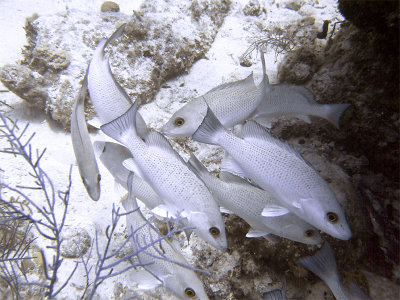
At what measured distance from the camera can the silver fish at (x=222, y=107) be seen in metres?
2.62

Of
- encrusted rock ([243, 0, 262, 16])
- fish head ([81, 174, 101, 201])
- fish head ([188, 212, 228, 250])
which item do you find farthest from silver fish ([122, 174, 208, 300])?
encrusted rock ([243, 0, 262, 16])

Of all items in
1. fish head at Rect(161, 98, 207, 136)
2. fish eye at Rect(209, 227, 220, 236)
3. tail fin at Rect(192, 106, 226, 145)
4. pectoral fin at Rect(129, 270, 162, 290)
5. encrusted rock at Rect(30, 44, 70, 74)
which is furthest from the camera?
encrusted rock at Rect(30, 44, 70, 74)

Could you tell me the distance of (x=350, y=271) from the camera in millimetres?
2730

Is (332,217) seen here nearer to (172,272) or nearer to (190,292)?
(190,292)

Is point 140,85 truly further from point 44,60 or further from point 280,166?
point 280,166

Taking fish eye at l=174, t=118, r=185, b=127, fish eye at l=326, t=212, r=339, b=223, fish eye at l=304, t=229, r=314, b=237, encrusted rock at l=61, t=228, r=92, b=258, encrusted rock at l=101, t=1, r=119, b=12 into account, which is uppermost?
encrusted rock at l=101, t=1, r=119, b=12

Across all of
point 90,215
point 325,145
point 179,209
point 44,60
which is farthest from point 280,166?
point 44,60

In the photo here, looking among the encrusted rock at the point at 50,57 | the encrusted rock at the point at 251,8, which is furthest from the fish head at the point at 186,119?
the encrusted rock at the point at 251,8

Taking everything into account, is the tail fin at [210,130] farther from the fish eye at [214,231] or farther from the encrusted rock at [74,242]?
the encrusted rock at [74,242]

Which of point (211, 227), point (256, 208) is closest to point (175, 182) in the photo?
point (211, 227)

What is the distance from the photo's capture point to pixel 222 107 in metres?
2.62

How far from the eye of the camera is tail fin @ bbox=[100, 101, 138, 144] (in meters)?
1.99

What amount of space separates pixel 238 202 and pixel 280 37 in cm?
414

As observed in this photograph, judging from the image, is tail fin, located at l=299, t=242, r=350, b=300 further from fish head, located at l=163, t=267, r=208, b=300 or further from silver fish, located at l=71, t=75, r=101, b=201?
silver fish, located at l=71, t=75, r=101, b=201
